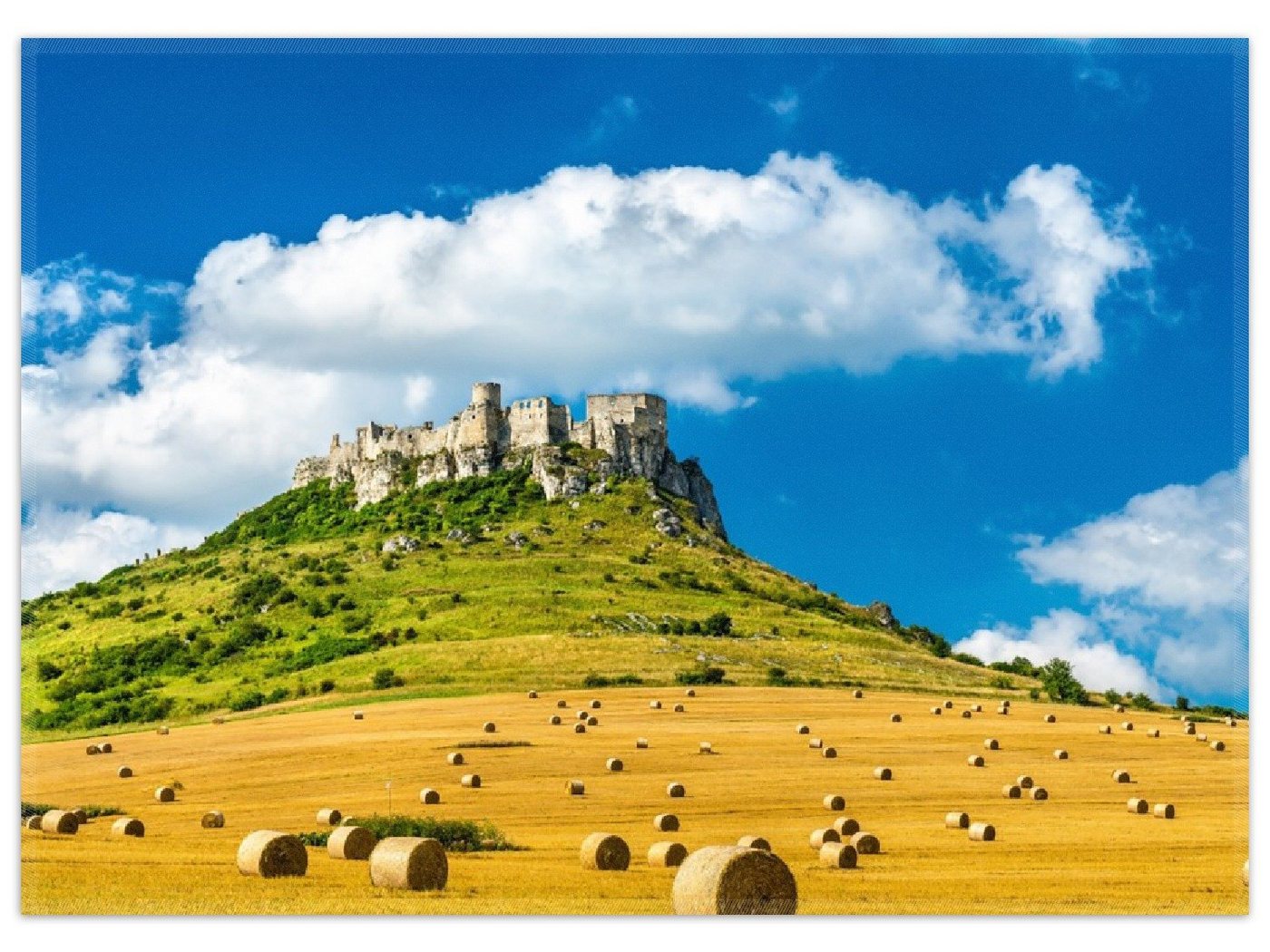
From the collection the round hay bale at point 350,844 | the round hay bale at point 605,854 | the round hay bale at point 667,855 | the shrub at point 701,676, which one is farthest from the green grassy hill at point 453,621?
the round hay bale at point 667,855

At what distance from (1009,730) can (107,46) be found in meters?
38.0

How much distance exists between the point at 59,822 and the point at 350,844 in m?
7.60

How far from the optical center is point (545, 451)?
441 feet

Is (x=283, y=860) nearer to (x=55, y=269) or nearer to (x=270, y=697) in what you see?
(x=55, y=269)

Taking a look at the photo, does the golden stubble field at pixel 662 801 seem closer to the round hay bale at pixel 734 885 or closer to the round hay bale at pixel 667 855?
the round hay bale at pixel 667 855

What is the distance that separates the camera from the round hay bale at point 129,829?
2745cm

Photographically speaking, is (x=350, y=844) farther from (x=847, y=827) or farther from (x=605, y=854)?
(x=847, y=827)

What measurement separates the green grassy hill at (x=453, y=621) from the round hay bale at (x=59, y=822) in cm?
2750

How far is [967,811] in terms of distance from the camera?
31.3 meters

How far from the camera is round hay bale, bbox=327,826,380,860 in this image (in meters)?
23.4

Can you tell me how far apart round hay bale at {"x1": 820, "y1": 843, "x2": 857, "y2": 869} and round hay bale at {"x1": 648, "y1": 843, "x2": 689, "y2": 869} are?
2406 millimetres

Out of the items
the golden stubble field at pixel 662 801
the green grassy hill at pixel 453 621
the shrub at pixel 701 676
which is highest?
the green grassy hill at pixel 453 621

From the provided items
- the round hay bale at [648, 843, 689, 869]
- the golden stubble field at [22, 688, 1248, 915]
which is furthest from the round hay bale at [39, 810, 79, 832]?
the round hay bale at [648, 843, 689, 869]

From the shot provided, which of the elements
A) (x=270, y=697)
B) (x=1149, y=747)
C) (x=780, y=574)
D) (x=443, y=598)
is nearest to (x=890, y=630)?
(x=780, y=574)
